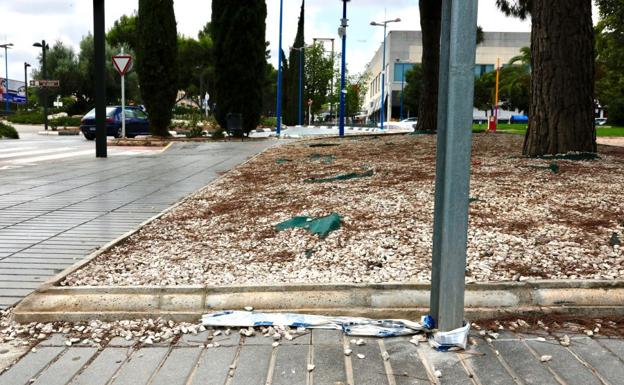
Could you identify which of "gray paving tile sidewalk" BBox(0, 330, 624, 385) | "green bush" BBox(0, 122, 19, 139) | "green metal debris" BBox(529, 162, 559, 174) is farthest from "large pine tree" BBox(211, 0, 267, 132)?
"gray paving tile sidewalk" BBox(0, 330, 624, 385)

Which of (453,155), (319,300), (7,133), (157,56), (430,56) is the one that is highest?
(157,56)

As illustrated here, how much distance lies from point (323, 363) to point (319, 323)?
→ 402mm

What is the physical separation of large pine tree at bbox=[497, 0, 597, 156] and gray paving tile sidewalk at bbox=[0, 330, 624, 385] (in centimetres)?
552

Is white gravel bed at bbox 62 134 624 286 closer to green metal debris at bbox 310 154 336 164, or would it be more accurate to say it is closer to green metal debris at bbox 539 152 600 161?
green metal debris at bbox 539 152 600 161

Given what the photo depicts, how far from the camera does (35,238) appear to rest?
5.04 metres

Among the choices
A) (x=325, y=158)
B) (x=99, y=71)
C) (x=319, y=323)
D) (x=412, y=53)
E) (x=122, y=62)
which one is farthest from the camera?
(x=412, y=53)

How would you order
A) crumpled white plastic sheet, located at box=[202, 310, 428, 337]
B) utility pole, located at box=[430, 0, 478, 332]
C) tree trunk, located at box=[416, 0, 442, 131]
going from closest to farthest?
1. utility pole, located at box=[430, 0, 478, 332]
2. crumpled white plastic sheet, located at box=[202, 310, 428, 337]
3. tree trunk, located at box=[416, 0, 442, 131]

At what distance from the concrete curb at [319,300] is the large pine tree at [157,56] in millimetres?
19402

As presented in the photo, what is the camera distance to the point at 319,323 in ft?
10.2

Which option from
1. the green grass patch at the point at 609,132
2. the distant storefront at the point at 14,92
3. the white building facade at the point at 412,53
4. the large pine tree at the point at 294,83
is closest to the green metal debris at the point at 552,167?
the green grass patch at the point at 609,132

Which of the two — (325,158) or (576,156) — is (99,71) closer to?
(325,158)

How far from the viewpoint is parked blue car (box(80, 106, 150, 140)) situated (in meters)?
22.6

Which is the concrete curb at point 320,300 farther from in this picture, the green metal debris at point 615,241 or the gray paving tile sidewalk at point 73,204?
the green metal debris at point 615,241

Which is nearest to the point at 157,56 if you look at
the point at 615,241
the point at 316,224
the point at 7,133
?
the point at 7,133
